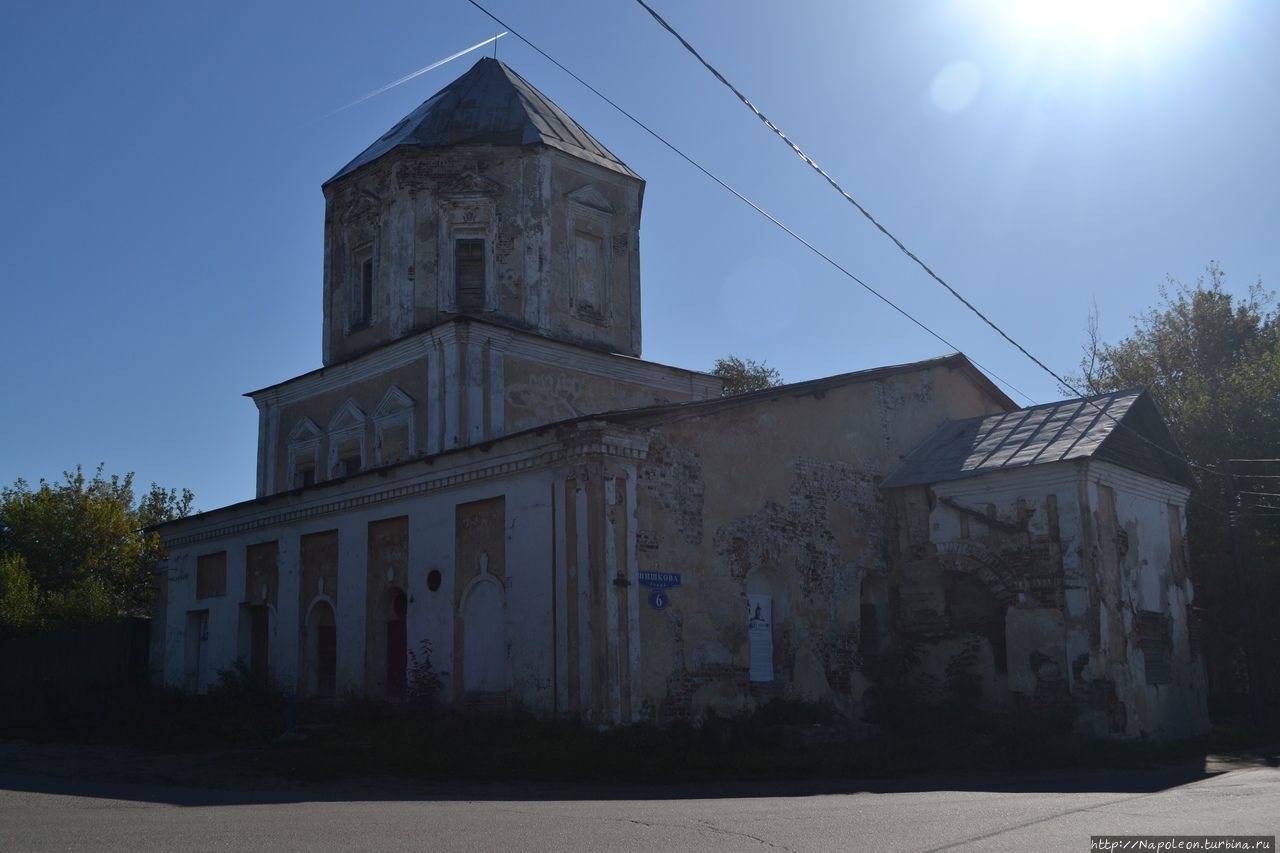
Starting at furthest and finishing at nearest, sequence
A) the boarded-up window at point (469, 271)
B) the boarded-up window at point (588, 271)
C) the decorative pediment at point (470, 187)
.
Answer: the boarded-up window at point (588, 271) < the decorative pediment at point (470, 187) < the boarded-up window at point (469, 271)

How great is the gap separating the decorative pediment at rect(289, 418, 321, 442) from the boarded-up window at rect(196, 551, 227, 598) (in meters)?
2.70

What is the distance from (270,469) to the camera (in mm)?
24375

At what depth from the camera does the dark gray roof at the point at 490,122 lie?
74.3 feet

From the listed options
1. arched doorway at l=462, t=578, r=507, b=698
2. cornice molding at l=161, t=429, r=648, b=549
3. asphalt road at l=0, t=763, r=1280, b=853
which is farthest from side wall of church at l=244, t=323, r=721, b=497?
asphalt road at l=0, t=763, r=1280, b=853

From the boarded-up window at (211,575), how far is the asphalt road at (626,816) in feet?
31.8

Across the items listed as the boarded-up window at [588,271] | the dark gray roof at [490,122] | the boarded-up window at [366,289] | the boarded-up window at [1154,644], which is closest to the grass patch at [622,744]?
the boarded-up window at [1154,644]

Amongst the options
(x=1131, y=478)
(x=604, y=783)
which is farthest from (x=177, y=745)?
(x=1131, y=478)

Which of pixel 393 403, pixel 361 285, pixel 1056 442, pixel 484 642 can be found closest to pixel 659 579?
pixel 484 642

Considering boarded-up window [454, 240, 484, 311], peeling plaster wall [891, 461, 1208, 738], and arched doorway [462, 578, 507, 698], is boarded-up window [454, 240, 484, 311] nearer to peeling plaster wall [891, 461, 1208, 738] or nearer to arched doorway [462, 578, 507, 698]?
arched doorway [462, 578, 507, 698]

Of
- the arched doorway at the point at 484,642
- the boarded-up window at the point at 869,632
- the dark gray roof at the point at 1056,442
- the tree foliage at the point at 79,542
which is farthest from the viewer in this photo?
the tree foliage at the point at 79,542

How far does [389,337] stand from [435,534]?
5391 millimetres

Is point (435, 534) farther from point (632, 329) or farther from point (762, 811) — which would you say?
point (762, 811)

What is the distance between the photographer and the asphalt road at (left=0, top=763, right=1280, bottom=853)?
816 centimetres

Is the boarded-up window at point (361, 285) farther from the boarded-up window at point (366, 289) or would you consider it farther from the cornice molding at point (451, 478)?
the cornice molding at point (451, 478)
